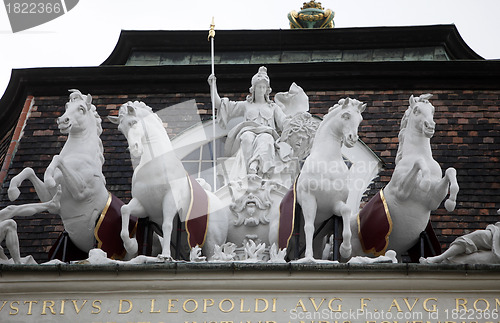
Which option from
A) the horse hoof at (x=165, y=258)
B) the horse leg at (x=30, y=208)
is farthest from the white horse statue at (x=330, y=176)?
the horse leg at (x=30, y=208)

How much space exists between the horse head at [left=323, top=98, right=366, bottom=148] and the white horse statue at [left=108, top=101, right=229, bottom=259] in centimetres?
187

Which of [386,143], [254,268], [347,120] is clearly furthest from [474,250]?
[386,143]

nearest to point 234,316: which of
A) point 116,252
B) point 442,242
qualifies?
point 116,252

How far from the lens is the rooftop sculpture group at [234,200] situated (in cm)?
1786

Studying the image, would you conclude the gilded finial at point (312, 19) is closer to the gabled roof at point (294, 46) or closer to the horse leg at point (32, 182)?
the gabled roof at point (294, 46)

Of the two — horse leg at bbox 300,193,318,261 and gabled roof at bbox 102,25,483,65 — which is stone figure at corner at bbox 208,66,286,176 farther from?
gabled roof at bbox 102,25,483,65

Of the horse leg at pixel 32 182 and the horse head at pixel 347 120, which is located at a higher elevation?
the horse head at pixel 347 120

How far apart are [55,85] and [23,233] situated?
10.4 ft

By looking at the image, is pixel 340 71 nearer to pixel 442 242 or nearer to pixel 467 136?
pixel 467 136

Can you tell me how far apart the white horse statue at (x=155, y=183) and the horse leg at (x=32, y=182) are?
976 millimetres

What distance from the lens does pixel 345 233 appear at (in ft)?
57.7

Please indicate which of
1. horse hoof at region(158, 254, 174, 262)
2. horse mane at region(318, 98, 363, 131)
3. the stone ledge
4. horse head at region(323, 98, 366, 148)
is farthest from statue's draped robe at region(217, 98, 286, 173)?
the stone ledge

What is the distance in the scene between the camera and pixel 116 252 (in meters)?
18.4

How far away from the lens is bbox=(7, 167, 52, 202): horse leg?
1727 centimetres
